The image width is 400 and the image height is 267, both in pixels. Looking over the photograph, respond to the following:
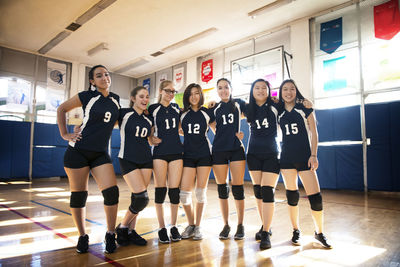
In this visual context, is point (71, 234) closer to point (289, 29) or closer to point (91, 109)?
point (91, 109)

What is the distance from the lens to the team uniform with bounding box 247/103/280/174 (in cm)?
237

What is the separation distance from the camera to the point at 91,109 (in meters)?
2.13

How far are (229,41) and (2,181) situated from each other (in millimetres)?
8162

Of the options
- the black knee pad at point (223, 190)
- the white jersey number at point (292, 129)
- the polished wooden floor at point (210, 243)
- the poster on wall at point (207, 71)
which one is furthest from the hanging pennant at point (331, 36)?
the black knee pad at point (223, 190)

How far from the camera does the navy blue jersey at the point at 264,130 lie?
7.88 feet

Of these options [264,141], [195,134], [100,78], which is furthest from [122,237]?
[264,141]

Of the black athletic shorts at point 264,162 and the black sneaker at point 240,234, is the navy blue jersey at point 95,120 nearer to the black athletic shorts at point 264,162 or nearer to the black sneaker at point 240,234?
the black athletic shorts at point 264,162

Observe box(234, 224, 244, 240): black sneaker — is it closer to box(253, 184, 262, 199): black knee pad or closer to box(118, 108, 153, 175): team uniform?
box(253, 184, 262, 199): black knee pad

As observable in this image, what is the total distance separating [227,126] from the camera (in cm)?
258

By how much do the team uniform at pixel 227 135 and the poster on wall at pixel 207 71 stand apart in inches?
254

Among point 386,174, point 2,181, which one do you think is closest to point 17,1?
point 2,181

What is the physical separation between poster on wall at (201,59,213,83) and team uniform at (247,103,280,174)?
21.6 feet

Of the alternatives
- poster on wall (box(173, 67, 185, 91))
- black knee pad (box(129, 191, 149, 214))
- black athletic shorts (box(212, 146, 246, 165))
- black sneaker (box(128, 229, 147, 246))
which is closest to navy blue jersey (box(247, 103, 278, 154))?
black athletic shorts (box(212, 146, 246, 165))

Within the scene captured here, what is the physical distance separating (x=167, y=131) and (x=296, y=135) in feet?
3.91
